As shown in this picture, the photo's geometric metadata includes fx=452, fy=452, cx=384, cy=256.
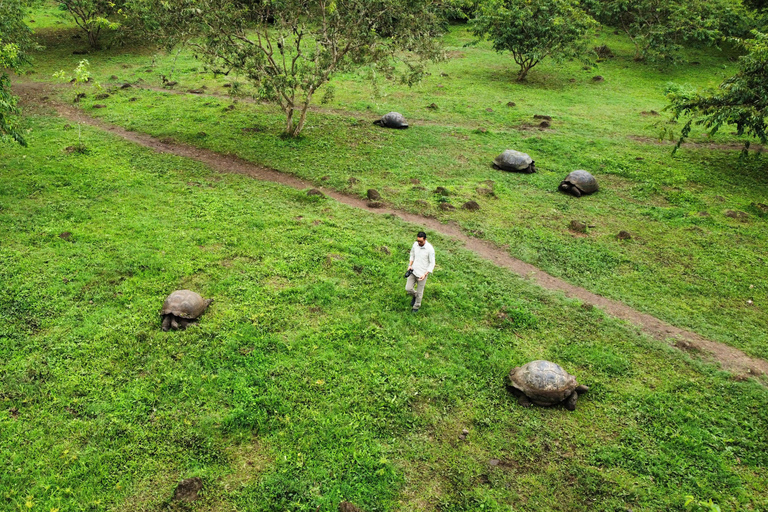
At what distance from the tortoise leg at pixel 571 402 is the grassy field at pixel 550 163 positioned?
12.5 feet

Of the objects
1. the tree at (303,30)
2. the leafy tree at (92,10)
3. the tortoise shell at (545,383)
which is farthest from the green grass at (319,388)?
the leafy tree at (92,10)

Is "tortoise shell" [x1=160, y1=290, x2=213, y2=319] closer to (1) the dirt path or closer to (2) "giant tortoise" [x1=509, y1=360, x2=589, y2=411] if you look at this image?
(2) "giant tortoise" [x1=509, y1=360, x2=589, y2=411]

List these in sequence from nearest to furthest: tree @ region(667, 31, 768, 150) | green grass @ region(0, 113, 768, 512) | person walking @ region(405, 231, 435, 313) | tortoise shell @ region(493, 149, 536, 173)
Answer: green grass @ region(0, 113, 768, 512) < person walking @ region(405, 231, 435, 313) < tree @ region(667, 31, 768, 150) < tortoise shell @ region(493, 149, 536, 173)

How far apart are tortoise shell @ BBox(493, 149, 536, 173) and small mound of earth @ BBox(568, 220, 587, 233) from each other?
4072mm

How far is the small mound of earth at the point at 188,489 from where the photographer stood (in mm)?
5934

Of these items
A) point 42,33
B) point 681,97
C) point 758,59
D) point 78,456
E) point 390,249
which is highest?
point 758,59

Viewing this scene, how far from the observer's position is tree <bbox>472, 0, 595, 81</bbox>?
2581 cm

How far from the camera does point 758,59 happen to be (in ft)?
49.3

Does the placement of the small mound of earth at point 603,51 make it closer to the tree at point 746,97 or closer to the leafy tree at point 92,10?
the tree at point 746,97

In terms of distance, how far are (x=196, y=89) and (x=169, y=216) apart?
1473cm

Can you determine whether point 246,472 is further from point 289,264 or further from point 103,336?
point 289,264

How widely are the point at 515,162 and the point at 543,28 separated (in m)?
13.8

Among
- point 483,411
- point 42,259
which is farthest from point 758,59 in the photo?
point 42,259

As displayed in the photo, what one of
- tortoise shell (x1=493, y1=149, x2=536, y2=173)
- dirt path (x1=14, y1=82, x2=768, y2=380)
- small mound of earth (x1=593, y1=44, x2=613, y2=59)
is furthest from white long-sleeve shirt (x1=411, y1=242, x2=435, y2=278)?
small mound of earth (x1=593, y1=44, x2=613, y2=59)
